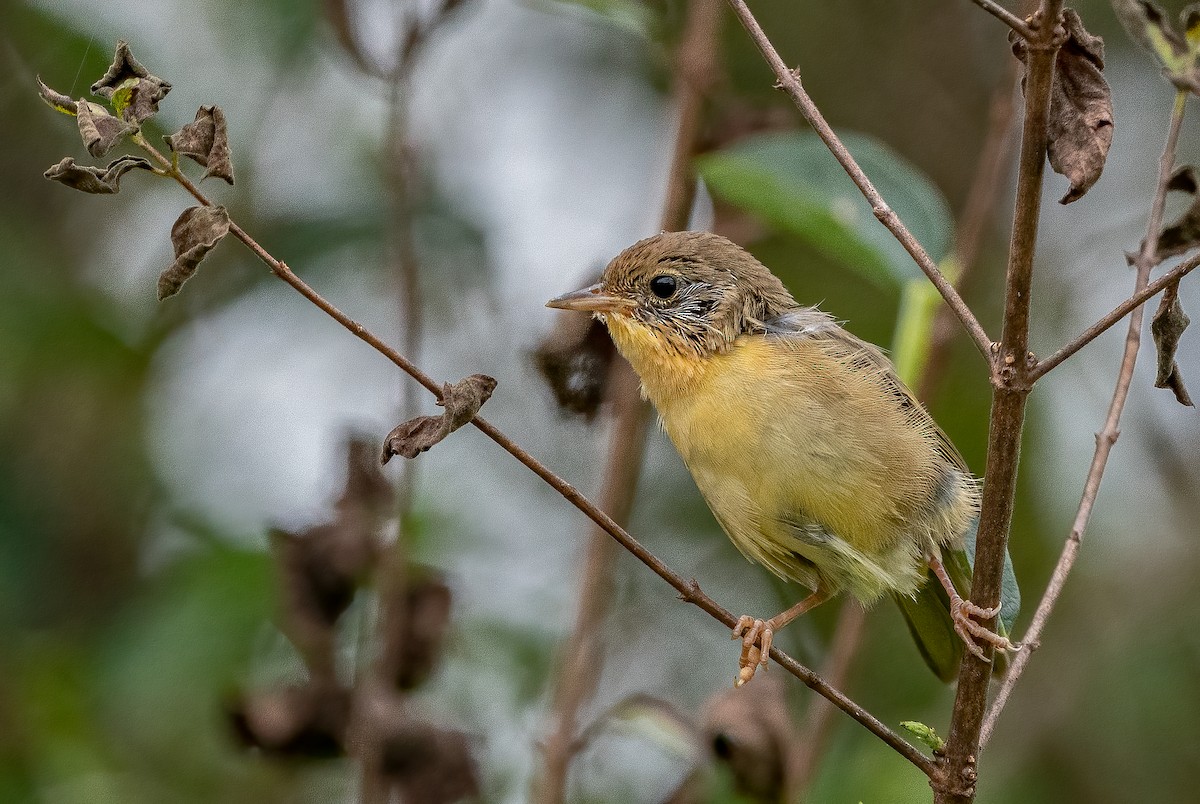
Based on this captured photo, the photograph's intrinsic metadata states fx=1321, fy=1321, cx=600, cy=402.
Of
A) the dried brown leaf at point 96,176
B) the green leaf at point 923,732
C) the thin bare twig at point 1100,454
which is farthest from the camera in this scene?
the thin bare twig at point 1100,454

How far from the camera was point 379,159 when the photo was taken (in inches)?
227

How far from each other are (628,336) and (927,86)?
3856 millimetres

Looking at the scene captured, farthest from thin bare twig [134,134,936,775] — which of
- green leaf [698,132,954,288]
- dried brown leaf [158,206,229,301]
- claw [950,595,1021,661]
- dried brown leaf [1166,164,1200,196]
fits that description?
green leaf [698,132,954,288]

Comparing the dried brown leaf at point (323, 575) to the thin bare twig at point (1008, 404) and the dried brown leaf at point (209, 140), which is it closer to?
the dried brown leaf at point (209, 140)

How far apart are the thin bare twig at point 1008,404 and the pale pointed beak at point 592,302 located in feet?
5.07

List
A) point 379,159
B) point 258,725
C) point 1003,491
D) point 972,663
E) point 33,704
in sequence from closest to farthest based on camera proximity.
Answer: point 1003,491 → point 972,663 → point 258,725 → point 33,704 → point 379,159

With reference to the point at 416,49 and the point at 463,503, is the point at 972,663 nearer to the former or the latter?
the point at 416,49

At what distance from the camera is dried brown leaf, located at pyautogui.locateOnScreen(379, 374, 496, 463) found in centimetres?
231

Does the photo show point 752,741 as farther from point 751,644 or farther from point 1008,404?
point 1008,404

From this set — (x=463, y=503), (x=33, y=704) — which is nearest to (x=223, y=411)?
(x=463, y=503)

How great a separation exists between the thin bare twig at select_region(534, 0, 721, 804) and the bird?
7.5 inches

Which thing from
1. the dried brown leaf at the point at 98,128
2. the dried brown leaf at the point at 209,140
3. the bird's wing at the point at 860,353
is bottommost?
the dried brown leaf at the point at 98,128

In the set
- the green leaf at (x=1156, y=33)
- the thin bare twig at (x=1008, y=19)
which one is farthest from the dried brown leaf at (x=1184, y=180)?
the thin bare twig at (x=1008, y=19)

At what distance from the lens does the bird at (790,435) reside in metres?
3.46
